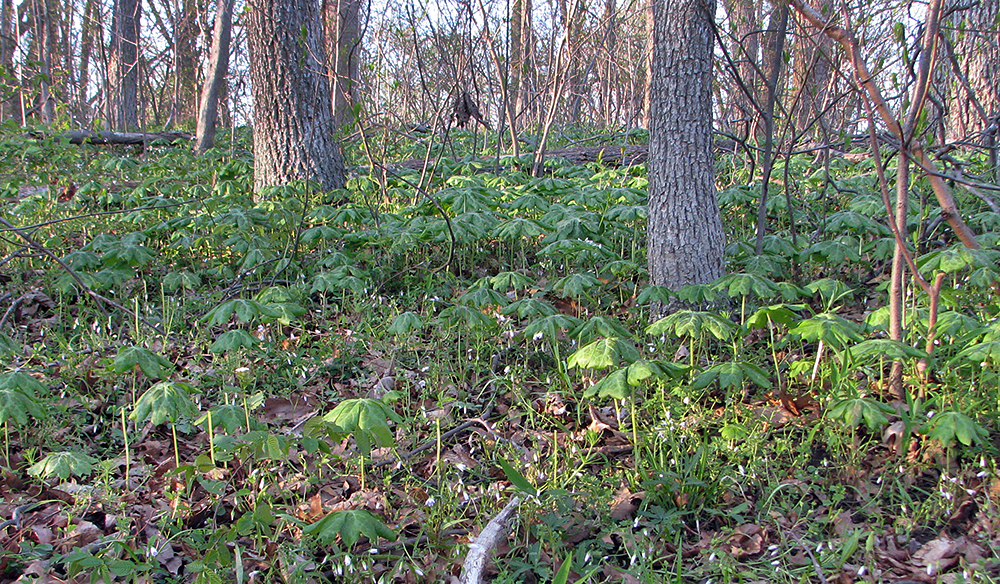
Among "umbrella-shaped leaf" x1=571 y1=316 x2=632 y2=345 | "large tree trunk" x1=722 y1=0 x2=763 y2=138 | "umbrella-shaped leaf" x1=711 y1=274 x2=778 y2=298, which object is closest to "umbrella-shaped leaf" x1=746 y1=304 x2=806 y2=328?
"umbrella-shaped leaf" x1=711 y1=274 x2=778 y2=298

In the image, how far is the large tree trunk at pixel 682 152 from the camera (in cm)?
353

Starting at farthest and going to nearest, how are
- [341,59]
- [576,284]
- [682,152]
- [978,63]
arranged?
[341,59] < [978,63] < [682,152] < [576,284]

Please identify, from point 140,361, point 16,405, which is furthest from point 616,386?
point 16,405

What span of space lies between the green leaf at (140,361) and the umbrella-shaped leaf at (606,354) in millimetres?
1690

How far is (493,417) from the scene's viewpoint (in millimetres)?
3217

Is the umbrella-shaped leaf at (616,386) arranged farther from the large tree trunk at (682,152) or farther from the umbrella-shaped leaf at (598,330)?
the large tree trunk at (682,152)

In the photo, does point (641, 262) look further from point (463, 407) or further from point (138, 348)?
point (138, 348)

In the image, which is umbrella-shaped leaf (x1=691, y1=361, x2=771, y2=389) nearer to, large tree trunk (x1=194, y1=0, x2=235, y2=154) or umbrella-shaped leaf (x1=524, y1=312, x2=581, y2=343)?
umbrella-shaped leaf (x1=524, y1=312, x2=581, y2=343)

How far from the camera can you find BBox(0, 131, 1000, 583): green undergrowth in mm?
2258

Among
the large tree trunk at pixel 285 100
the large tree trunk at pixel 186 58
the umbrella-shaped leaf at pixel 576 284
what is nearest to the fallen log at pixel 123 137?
the large tree trunk at pixel 186 58

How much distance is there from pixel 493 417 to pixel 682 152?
1815mm

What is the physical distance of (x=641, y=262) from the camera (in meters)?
4.51

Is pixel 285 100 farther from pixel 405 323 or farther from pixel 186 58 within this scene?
pixel 186 58

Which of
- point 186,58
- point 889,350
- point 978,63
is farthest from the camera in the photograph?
point 186,58
